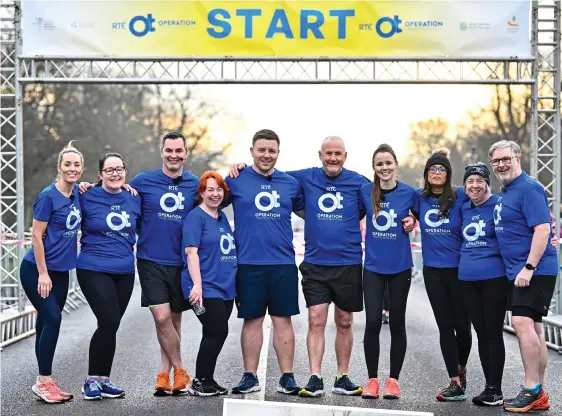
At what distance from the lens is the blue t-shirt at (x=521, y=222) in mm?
8500

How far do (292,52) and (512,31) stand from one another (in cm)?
308

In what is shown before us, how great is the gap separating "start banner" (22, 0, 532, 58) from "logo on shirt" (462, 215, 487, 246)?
590 cm

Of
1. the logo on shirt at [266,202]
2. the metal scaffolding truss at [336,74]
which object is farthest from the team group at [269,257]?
the metal scaffolding truss at [336,74]

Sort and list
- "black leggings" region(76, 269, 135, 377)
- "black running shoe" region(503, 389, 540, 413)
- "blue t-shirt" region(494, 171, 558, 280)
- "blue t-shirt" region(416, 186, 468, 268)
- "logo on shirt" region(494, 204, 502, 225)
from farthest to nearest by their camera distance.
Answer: "blue t-shirt" region(416, 186, 468, 268), "black leggings" region(76, 269, 135, 377), "logo on shirt" region(494, 204, 502, 225), "blue t-shirt" region(494, 171, 558, 280), "black running shoe" region(503, 389, 540, 413)

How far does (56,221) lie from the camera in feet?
29.5

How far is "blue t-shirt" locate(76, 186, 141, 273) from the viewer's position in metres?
8.94

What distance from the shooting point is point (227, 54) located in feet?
46.9

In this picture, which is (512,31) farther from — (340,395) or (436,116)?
(436,116)

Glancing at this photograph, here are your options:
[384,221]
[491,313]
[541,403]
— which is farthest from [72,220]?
[541,403]

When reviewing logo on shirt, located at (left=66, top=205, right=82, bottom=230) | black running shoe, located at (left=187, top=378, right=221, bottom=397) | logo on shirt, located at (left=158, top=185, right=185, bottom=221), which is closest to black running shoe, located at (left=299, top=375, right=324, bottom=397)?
black running shoe, located at (left=187, top=378, right=221, bottom=397)

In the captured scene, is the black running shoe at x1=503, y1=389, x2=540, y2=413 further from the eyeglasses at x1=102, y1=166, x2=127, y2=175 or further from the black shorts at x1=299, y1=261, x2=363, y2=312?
the eyeglasses at x1=102, y1=166, x2=127, y2=175

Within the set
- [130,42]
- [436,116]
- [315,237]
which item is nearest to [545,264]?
[315,237]

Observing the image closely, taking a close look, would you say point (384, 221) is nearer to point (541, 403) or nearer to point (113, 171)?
point (541, 403)

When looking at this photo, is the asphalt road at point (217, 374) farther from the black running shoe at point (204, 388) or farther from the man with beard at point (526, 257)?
the man with beard at point (526, 257)
